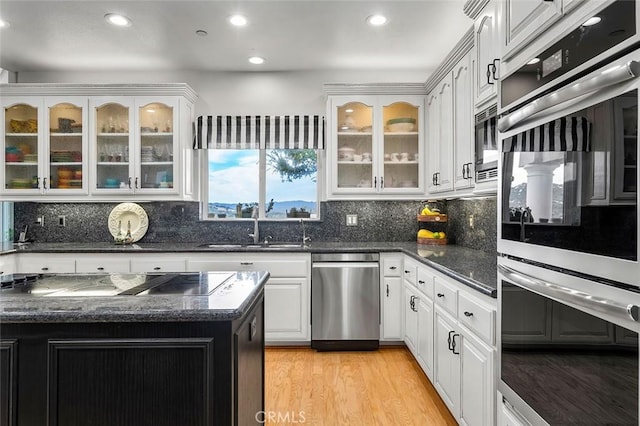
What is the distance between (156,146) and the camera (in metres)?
3.77

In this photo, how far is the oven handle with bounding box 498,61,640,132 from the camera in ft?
2.73

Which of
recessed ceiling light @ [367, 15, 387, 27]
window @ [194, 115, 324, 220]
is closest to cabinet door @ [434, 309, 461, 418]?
window @ [194, 115, 324, 220]

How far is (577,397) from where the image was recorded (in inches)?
41.0

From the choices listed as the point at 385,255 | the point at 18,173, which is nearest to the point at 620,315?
the point at 385,255

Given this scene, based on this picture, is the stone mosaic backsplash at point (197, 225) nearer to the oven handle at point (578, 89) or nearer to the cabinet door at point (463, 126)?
the cabinet door at point (463, 126)

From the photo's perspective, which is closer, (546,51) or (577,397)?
(577,397)

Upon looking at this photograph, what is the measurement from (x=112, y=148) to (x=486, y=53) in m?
3.46

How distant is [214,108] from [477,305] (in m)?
3.37

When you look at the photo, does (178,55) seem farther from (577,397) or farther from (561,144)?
(577,397)

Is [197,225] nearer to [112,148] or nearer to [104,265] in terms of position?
[104,265]

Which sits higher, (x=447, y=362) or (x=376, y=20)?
(x=376, y=20)

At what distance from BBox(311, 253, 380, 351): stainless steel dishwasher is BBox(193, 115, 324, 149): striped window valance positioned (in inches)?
51.8

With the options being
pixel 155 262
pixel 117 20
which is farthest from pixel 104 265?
pixel 117 20

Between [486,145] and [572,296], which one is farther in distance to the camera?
[486,145]
